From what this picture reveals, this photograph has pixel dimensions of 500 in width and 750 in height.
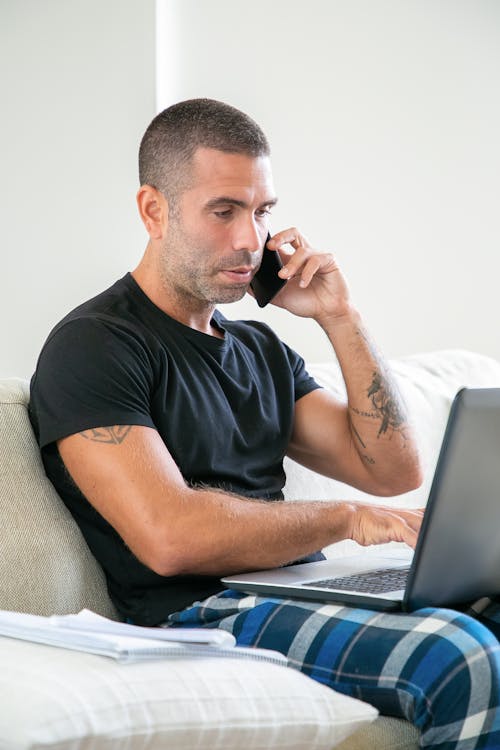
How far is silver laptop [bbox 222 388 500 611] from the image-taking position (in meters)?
1.25

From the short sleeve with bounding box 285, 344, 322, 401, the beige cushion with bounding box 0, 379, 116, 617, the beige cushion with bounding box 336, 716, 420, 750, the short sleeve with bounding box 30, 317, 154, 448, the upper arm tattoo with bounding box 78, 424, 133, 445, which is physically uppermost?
the short sleeve with bounding box 30, 317, 154, 448

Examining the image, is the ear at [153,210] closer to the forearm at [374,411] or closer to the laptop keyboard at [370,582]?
the forearm at [374,411]

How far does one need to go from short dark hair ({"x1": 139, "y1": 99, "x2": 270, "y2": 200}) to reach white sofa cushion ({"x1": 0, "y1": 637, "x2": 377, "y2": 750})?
962 mm

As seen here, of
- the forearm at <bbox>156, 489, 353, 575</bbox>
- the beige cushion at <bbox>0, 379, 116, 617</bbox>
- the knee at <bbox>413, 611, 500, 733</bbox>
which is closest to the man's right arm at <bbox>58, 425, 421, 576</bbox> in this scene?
the forearm at <bbox>156, 489, 353, 575</bbox>

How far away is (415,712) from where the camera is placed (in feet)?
4.21

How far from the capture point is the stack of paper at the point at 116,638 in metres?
1.07

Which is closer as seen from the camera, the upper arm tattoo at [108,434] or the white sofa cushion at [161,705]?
the white sofa cushion at [161,705]

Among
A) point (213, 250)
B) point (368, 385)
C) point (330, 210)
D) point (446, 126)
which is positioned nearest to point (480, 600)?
point (368, 385)

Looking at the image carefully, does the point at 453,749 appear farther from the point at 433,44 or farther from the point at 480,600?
the point at 433,44

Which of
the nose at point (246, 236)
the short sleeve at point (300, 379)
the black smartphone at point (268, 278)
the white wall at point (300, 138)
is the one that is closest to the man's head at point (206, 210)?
the nose at point (246, 236)

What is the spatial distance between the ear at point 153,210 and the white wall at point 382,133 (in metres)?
1.09

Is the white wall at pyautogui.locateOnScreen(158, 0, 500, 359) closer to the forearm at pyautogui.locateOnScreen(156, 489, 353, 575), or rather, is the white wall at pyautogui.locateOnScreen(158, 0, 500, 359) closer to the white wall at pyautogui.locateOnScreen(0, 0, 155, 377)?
the white wall at pyautogui.locateOnScreen(0, 0, 155, 377)

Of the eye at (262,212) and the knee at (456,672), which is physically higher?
the eye at (262,212)

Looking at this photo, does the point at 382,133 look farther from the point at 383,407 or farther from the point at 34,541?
the point at 34,541
